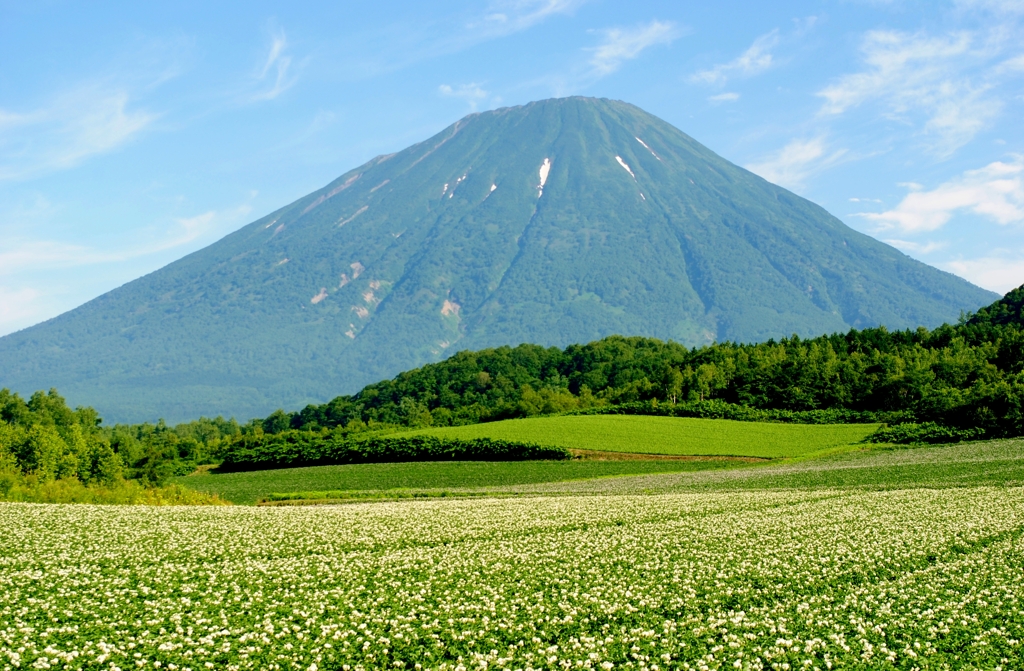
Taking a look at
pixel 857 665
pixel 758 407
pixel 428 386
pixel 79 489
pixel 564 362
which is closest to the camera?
pixel 857 665

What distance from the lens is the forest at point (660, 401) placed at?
5847 centimetres

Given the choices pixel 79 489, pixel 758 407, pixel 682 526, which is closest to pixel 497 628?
pixel 682 526

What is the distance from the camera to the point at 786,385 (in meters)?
93.9

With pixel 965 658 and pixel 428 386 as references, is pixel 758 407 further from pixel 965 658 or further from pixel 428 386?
pixel 965 658

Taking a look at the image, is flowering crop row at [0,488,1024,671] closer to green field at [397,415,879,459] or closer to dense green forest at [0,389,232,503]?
dense green forest at [0,389,232,503]

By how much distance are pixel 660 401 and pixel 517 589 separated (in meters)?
82.0

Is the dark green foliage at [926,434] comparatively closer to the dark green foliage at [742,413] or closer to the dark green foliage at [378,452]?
the dark green foliage at [742,413]

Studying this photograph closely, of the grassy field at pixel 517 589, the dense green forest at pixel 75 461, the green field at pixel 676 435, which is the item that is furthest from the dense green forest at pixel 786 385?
the grassy field at pixel 517 589

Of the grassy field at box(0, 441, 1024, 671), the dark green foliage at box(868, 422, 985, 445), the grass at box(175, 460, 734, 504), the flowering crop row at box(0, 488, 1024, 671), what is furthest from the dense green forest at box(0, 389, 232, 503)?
the dark green foliage at box(868, 422, 985, 445)

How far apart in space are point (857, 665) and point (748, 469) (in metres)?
45.2

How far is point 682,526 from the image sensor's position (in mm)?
27781

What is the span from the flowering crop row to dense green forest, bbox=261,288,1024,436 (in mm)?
51811

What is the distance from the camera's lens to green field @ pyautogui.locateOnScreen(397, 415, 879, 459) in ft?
227

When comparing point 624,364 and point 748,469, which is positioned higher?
point 624,364
